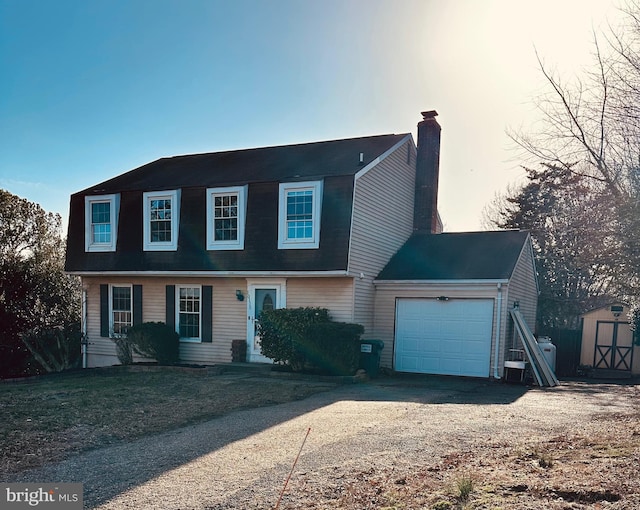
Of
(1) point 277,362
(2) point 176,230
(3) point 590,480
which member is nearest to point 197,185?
(2) point 176,230

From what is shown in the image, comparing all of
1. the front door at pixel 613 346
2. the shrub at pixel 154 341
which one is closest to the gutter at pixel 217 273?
the shrub at pixel 154 341

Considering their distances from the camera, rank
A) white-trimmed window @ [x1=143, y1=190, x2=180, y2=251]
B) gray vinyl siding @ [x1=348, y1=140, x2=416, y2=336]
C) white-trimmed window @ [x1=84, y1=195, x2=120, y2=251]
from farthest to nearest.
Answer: white-trimmed window @ [x1=84, y1=195, x2=120, y2=251]
white-trimmed window @ [x1=143, y1=190, x2=180, y2=251]
gray vinyl siding @ [x1=348, y1=140, x2=416, y2=336]

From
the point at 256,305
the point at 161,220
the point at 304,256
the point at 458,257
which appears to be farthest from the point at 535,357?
the point at 161,220

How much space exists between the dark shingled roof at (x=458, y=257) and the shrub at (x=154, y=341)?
6.64 metres

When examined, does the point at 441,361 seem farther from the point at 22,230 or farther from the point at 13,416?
the point at 22,230

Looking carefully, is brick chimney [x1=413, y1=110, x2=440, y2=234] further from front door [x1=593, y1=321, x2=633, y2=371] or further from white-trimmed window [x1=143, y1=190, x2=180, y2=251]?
front door [x1=593, y1=321, x2=633, y2=371]

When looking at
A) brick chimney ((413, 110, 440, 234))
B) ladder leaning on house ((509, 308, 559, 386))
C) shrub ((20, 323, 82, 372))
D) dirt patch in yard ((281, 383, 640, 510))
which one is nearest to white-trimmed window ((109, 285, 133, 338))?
shrub ((20, 323, 82, 372))

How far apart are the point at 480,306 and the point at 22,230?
Answer: 18.1 m

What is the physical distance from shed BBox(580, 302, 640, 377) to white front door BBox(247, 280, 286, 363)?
1299 centimetres

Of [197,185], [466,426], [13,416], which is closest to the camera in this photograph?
[466,426]

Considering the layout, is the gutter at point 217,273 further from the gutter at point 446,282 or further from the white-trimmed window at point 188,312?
the gutter at point 446,282

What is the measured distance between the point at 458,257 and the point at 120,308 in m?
11.0

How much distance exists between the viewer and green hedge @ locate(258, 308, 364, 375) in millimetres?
13039

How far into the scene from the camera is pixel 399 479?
471 centimetres
